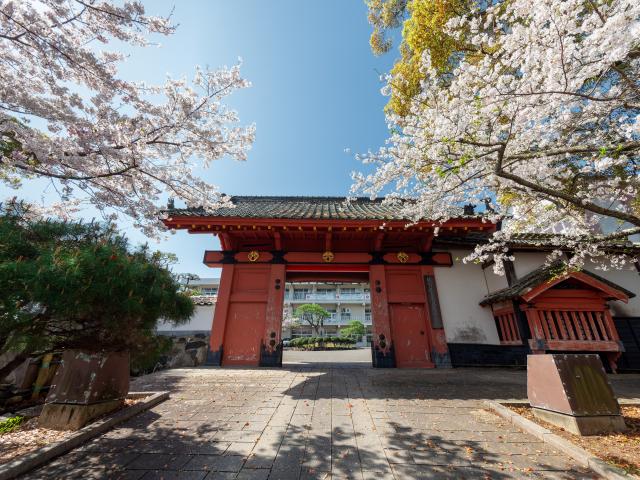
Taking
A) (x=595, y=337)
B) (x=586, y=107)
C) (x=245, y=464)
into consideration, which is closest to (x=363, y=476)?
(x=245, y=464)

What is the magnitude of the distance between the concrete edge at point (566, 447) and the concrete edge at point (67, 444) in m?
4.81

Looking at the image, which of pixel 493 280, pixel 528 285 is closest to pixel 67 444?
pixel 528 285

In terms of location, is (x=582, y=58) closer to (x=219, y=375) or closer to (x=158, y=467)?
(x=158, y=467)

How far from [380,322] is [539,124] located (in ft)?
19.0

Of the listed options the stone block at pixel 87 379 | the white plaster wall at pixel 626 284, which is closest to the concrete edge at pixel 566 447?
the stone block at pixel 87 379

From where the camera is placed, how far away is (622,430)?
2906mm

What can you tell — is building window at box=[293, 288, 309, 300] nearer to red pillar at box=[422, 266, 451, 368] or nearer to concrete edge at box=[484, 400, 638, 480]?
red pillar at box=[422, 266, 451, 368]

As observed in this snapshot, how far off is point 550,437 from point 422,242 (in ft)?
20.4

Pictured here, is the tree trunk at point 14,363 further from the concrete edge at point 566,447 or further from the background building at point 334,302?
the background building at point 334,302

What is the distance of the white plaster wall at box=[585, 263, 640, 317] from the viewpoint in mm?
7715

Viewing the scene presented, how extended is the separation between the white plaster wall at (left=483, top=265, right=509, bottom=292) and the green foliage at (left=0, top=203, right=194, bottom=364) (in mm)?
8707

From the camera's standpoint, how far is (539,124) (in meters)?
4.36

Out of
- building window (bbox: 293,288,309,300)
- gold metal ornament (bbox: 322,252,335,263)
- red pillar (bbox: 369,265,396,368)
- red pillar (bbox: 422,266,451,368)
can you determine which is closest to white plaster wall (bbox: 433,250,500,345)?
red pillar (bbox: 422,266,451,368)

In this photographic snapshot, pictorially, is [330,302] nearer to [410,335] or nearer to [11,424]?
[410,335]
